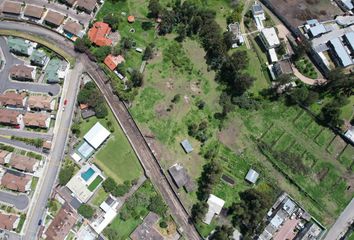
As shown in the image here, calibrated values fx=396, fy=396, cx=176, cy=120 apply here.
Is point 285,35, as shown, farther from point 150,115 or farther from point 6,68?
point 6,68

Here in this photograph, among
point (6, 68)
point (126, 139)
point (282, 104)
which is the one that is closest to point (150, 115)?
point (126, 139)

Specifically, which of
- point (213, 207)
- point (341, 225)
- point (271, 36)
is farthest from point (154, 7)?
point (341, 225)

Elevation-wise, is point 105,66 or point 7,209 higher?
point 105,66

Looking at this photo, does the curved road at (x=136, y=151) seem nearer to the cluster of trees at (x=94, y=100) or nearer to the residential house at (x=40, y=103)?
the cluster of trees at (x=94, y=100)

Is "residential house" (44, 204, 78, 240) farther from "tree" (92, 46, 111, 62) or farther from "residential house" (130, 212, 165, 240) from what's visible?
"tree" (92, 46, 111, 62)

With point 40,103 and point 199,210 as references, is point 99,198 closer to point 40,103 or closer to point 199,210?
point 199,210

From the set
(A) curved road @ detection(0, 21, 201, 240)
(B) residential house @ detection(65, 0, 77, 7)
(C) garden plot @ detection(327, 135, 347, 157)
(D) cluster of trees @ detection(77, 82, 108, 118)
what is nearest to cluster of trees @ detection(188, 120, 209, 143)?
(A) curved road @ detection(0, 21, 201, 240)

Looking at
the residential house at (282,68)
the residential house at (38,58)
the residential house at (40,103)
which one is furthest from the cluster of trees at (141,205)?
the residential house at (282,68)
